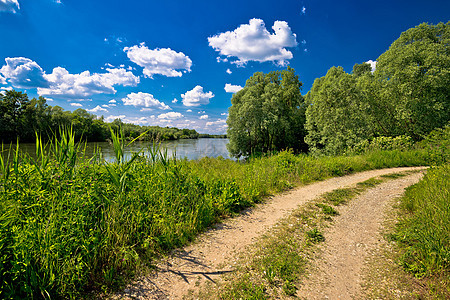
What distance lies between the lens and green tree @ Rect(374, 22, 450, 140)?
603 inches

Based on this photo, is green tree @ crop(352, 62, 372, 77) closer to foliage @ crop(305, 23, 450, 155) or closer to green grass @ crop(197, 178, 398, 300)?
foliage @ crop(305, 23, 450, 155)

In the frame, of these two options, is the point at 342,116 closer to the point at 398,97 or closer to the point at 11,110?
the point at 398,97

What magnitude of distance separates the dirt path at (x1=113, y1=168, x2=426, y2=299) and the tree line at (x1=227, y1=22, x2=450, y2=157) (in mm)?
13830

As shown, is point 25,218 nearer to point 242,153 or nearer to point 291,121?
point 242,153

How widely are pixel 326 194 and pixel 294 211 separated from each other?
2.11 m

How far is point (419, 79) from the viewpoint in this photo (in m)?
Answer: 15.9

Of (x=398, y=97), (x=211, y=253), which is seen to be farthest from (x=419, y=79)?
(x=211, y=253)

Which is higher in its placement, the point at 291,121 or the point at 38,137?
the point at 291,121

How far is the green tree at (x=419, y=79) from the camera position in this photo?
15312 millimetres

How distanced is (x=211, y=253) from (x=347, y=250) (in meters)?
2.61

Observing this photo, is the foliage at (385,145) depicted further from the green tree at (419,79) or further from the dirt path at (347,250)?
the dirt path at (347,250)

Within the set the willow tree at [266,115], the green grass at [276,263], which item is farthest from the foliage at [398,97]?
the green grass at [276,263]

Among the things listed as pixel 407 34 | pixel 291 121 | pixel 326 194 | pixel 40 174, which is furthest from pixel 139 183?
pixel 407 34

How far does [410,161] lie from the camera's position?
1148cm
